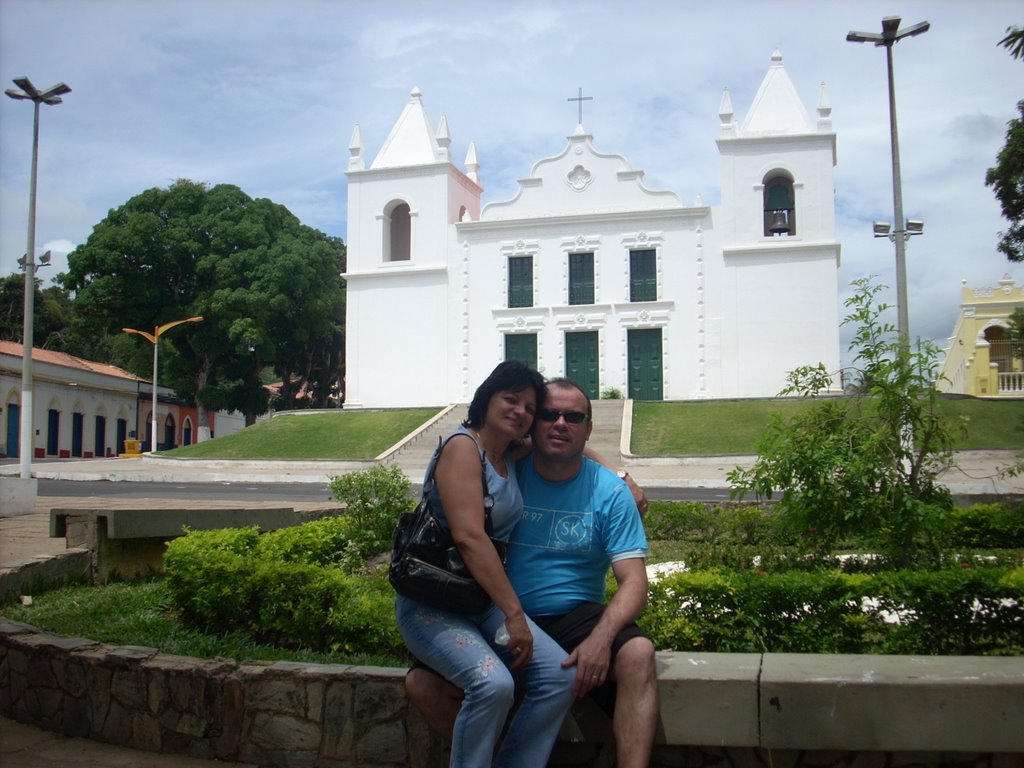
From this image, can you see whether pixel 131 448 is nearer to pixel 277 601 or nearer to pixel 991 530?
pixel 991 530

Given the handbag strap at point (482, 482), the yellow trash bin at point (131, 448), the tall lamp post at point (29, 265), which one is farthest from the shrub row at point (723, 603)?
the yellow trash bin at point (131, 448)

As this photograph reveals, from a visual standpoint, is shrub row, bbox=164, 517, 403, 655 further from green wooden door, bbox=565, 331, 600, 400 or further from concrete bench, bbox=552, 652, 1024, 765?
green wooden door, bbox=565, 331, 600, 400

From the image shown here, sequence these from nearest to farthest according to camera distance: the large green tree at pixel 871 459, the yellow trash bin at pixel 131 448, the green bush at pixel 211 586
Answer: the green bush at pixel 211 586 < the large green tree at pixel 871 459 < the yellow trash bin at pixel 131 448

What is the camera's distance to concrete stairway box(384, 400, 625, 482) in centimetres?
2295

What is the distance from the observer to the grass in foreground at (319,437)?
25.3 m

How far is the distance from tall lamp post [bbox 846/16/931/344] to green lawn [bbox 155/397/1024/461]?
6319mm

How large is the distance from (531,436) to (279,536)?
331 cm

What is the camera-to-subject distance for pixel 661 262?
101 feet

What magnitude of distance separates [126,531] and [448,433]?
14.6 metres

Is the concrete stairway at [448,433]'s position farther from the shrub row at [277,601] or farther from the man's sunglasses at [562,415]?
the man's sunglasses at [562,415]

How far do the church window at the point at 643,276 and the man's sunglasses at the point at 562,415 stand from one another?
2772 cm

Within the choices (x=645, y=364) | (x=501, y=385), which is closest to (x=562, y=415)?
(x=501, y=385)

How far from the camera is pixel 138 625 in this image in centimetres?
521

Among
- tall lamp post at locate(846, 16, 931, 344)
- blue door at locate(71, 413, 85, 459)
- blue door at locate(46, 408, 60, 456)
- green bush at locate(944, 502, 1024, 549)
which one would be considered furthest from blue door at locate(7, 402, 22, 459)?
green bush at locate(944, 502, 1024, 549)
